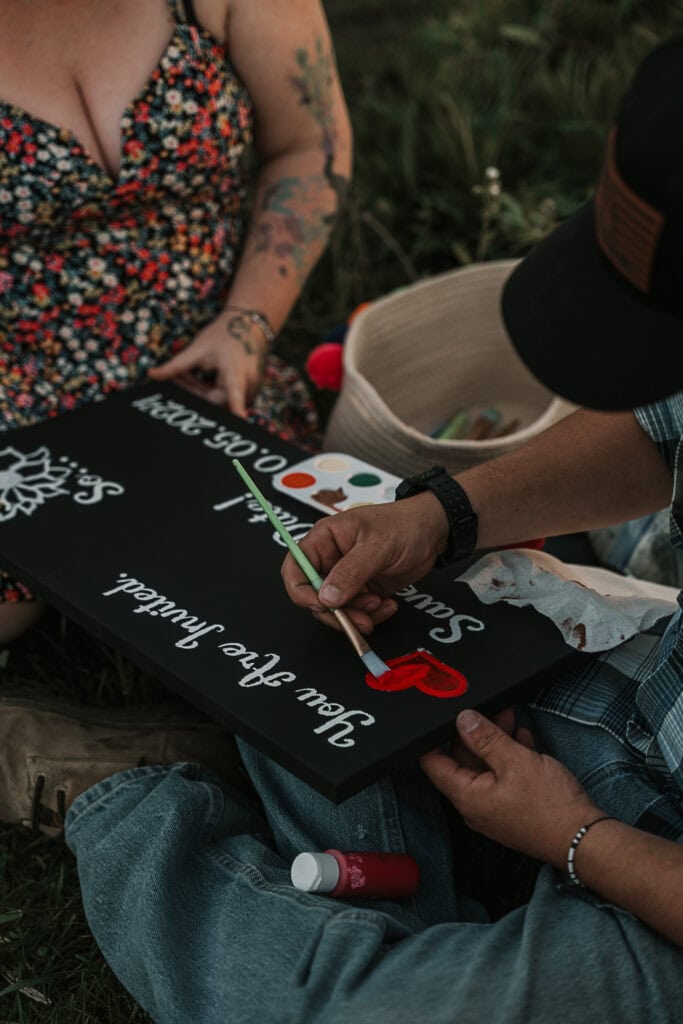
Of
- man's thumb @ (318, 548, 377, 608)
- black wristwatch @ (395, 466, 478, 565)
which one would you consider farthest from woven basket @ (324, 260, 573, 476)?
man's thumb @ (318, 548, 377, 608)

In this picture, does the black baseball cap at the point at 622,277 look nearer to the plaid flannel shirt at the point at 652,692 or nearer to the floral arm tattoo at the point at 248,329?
the plaid flannel shirt at the point at 652,692

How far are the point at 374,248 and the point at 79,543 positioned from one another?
6.20 feet

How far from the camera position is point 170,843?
1546mm

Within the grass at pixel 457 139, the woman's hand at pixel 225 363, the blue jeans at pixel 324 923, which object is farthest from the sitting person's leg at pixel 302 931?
the woman's hand at pixel 225 363

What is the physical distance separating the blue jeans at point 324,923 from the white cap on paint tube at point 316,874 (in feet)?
0.04

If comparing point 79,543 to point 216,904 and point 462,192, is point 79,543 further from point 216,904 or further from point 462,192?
point 462,192

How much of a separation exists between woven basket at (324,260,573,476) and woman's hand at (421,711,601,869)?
855mm

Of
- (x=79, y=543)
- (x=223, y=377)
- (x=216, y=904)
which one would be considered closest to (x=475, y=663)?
(x=216, y=904)

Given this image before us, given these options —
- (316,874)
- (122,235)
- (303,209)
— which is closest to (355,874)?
(316,874)

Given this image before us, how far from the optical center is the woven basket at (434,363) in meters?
2.31

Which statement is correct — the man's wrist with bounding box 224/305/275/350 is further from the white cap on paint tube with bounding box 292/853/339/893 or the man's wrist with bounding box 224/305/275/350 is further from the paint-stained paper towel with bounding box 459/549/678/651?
the white cap on paint tube with bounding box 292/853/339/893

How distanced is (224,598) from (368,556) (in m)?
0.22

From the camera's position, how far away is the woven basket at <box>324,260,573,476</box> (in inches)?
91.0

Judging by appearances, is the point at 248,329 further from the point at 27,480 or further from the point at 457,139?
the point at 457,139
